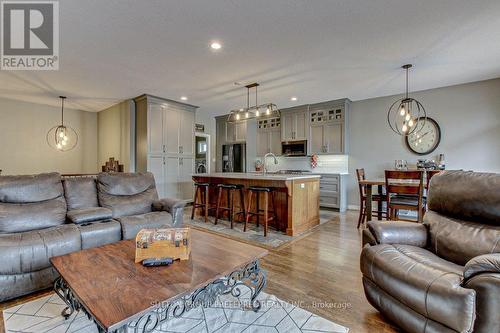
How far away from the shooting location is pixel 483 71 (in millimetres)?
4047

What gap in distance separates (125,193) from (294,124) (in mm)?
4570

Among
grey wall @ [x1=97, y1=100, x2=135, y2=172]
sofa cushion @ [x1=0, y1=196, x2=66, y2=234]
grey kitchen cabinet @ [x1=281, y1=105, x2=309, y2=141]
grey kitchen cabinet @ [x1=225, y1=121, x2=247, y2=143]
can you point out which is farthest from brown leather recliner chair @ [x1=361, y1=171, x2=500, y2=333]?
grey kitchen cabinet @ [x1=225, y1=121, x2=247, y2=143]

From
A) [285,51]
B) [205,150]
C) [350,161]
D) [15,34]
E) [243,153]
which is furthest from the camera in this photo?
[205,150]

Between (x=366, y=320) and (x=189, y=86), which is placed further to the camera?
(x=189, y=86)

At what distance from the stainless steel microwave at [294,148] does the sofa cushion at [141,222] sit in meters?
4.12

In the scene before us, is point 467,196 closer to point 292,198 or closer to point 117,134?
point 292,198

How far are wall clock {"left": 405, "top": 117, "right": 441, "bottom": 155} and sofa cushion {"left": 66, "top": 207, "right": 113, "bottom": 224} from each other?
5735 millimetres

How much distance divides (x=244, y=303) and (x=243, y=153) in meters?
5.69

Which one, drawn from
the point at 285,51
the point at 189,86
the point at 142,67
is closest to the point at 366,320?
the point at 285,51

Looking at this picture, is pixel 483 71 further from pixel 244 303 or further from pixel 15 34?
pixel 15 34

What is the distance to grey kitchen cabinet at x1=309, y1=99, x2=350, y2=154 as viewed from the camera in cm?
577

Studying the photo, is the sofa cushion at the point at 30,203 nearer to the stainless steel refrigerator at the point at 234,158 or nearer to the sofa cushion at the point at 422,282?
the sofa cushion at the point at 422,282

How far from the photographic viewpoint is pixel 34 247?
2.07m

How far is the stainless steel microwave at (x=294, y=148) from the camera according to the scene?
6.34 metres
